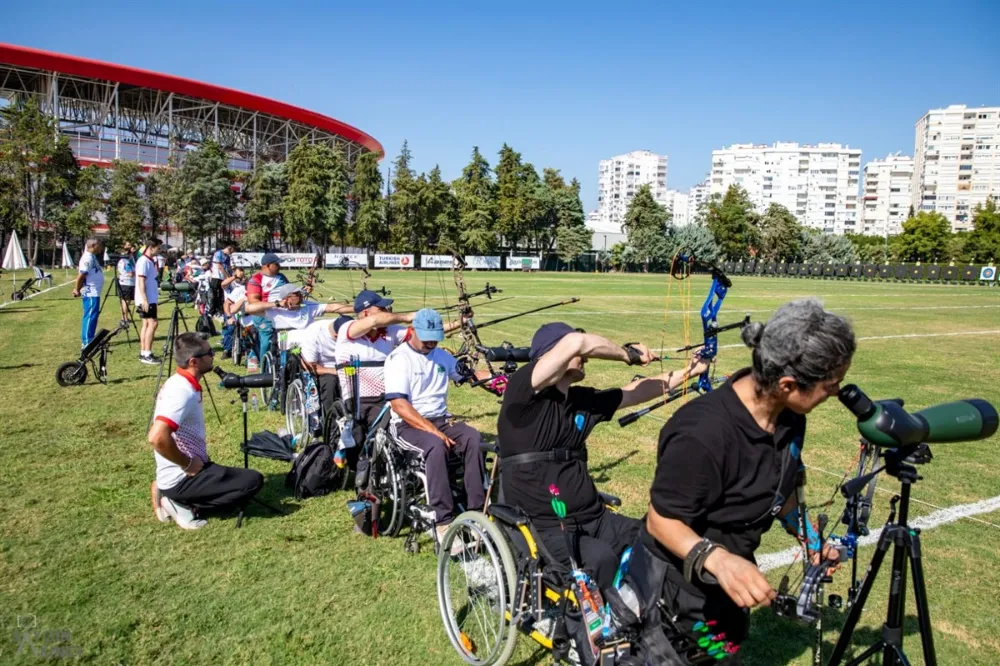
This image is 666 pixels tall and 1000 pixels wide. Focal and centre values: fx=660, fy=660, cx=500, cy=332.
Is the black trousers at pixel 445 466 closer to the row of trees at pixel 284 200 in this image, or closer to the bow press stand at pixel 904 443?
the bow press stand at pixel 904 443

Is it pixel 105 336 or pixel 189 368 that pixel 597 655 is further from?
pixel 105 336

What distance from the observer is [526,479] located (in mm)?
3395

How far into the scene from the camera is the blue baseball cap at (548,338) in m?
3.40

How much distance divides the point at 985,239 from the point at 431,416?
9532 cm

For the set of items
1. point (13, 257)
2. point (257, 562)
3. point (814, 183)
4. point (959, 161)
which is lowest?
point (257, 562)

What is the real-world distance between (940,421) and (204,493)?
490cm

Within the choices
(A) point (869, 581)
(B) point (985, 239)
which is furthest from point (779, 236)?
(A) point (869, 581)

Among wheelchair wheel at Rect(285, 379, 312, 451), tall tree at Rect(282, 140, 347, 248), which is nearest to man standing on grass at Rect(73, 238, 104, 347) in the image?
wheelchair wheel at Rect(285, 379, 312, 451)

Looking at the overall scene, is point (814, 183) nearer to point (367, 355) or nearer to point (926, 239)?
point (926, 239)

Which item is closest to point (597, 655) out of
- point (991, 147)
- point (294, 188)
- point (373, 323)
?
point (373, 323)

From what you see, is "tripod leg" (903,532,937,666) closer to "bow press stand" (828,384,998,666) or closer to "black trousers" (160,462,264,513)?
"bow press stand" (828,384,998,666)

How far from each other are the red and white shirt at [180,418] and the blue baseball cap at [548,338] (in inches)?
114

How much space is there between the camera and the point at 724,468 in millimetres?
2230

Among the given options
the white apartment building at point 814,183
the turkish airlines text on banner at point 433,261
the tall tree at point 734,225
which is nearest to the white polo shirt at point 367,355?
the turkish airlines text on banner at point 433,261
